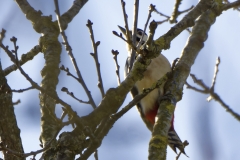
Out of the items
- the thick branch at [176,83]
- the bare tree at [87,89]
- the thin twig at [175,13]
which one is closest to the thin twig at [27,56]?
the bare tree at [87,89]

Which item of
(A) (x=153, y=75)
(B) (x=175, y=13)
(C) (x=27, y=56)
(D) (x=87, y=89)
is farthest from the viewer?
(A) (x=153, y=75)

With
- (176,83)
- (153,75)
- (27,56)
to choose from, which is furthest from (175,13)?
(27,56)

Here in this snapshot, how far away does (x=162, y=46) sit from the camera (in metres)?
2.98

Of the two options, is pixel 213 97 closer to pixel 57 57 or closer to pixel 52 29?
pixel 57 57

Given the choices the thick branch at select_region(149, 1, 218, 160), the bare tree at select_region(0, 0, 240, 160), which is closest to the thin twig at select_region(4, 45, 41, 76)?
the bare tree at select_region(0, 0, 240, 160)

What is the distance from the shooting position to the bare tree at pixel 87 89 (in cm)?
261

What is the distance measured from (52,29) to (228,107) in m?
1.67

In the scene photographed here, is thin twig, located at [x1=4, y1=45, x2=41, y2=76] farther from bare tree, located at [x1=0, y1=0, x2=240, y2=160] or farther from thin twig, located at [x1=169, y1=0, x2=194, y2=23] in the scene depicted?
thin twig, located at [x1=169, y1=0, x2=194, y2=23]

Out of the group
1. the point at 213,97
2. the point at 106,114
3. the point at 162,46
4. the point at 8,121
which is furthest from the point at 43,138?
the point at 213,97

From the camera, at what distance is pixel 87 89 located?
9.37 ft

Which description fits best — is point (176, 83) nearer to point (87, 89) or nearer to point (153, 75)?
point (87, 89)

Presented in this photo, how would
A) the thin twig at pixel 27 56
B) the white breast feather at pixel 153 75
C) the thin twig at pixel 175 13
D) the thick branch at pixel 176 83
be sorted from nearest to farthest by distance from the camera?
the thick branch at pixel 176 83
the thin twig at pixel 175 13
the thin twig at pixel 27 56
the white breast feather at pixel 153 75

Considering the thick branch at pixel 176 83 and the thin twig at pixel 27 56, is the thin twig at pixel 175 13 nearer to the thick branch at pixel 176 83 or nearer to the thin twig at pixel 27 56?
the thick branch at pixel 176 83

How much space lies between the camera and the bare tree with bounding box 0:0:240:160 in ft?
8.56
